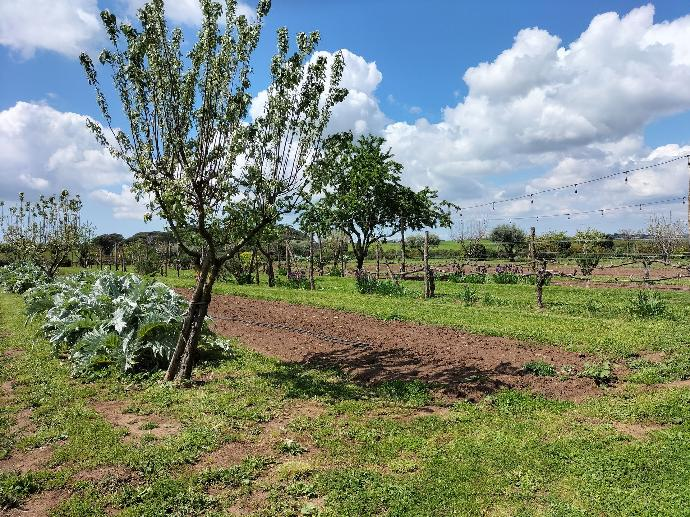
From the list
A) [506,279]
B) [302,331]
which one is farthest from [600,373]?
[506,279]

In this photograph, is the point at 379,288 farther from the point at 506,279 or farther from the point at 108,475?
the point at 108,475

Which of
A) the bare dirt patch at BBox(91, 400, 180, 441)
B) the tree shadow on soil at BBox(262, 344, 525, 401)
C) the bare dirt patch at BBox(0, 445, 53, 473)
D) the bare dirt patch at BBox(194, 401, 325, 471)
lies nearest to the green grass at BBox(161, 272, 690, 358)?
the tree shadow on soil at BBox(262, 344, 525, 401)

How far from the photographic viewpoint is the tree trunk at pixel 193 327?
8.01 meters

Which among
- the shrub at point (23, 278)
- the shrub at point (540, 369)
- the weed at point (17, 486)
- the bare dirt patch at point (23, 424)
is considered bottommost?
the weed at point (17, 486)

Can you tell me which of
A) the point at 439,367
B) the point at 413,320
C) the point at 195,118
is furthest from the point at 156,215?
the point at 413,320

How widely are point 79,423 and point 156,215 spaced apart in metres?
3.04

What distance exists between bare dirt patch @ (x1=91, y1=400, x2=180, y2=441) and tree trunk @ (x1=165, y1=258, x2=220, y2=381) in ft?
3.57

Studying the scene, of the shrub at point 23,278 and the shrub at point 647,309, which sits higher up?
the shrub at point 23,278

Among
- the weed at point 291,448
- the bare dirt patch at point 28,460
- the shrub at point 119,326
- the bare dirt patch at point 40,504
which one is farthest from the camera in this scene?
the shrub at point 119,326

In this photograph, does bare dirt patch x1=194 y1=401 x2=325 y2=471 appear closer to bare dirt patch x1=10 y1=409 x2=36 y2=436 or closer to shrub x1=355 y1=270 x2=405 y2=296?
bare dirt patch x1=10 y1=409 x2=36 y2=436

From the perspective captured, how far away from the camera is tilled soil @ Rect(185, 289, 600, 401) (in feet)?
25.1

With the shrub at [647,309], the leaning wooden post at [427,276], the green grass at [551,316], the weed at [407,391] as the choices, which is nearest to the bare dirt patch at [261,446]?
the weed at [407,391]

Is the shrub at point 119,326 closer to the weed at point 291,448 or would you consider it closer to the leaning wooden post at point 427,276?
the weed at point 291,448

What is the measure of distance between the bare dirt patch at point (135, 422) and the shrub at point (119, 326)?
1.43 metres
